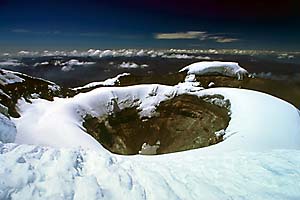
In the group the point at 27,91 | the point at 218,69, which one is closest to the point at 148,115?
→ the point at 218,69

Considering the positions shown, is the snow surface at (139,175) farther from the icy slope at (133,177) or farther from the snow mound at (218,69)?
the snow mound at (218,69)

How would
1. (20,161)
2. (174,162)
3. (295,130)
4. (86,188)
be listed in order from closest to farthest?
(86,188), (20,161), (174,162), (295,130)

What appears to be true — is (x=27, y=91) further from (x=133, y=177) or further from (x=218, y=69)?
(x=133, y=177)

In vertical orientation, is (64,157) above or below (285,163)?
above

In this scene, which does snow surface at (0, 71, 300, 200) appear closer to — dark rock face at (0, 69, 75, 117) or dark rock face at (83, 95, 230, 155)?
dark rock face at (83, 95, 230, 155)

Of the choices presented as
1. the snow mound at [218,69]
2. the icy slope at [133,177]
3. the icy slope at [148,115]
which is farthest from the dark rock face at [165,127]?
the icy slope at [133,177]

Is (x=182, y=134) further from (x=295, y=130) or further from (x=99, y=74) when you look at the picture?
(x=295, y=130)

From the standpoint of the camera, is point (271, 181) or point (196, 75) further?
point (196, 75)

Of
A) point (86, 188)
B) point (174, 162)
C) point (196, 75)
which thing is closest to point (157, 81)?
point (196, 75)
